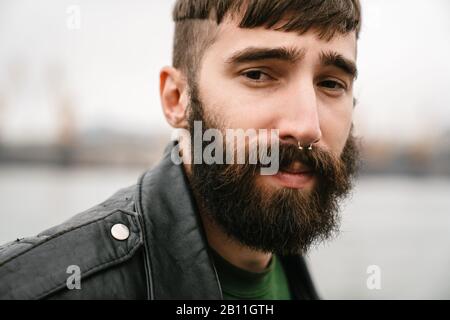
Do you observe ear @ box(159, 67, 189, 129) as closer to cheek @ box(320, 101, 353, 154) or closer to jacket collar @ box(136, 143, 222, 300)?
jacket collar @ box(136, 143, 222, 300)

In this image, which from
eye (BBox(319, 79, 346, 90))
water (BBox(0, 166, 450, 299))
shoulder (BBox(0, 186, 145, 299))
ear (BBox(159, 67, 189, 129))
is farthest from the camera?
water (BBox(0, 166, 450, 299))

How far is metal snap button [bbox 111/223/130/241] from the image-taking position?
1.56 m

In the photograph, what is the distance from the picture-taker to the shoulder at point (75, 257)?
1.38 metres

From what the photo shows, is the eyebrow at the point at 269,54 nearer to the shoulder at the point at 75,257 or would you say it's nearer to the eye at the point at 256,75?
the eye at the point at 256,75

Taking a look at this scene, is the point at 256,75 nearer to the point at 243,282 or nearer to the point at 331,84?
the point at 331,84

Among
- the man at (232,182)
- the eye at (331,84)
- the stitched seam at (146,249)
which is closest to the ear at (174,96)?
the man at (232,182)

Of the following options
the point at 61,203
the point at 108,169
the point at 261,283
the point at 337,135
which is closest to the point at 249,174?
the point at 337,135

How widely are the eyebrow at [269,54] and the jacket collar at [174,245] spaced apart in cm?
60

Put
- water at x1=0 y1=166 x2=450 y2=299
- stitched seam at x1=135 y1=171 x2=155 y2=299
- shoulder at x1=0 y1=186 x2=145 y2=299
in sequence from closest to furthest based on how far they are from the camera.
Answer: shoulder at x1=0 y1=186 x2=145 y2=299 < stitched seam at x1=135 y1=171 x2=155 y2=299 < water at x1=0 y1=166 x2=450 y2=299

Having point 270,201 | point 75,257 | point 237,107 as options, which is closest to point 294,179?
point 270,201

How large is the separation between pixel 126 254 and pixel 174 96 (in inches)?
38.3

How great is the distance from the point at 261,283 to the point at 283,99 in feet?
2.98

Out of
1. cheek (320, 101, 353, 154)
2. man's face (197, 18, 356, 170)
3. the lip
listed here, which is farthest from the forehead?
the lip

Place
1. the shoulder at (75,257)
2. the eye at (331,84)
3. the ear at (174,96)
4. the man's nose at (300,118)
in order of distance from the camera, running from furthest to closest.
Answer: the ear at (174,96)
the eye at (331,84)
the man's nose at (300,118)
the shoulder at (75,257)
